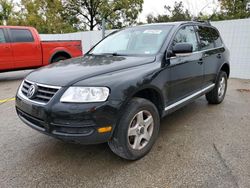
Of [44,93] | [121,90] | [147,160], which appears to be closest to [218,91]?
[147,160]

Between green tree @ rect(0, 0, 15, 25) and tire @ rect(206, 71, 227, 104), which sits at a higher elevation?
green tree @ rect(0, 0, 15, 25)

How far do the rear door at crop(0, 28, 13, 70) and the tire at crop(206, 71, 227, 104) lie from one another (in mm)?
6303

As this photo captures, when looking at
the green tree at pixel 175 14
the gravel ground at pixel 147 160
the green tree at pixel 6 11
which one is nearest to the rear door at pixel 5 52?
the gravel ground at pixel 147 160

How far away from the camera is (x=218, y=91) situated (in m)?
4.75

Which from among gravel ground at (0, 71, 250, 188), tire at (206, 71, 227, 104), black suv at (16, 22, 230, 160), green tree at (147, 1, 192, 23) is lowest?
gravel ground at (0, 71, 250, 188)

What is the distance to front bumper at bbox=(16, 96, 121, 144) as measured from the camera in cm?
215

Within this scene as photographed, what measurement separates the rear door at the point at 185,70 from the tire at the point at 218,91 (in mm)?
900

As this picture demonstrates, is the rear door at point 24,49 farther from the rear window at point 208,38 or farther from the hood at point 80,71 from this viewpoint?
the rear window at point 208,38

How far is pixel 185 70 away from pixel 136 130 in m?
1.34

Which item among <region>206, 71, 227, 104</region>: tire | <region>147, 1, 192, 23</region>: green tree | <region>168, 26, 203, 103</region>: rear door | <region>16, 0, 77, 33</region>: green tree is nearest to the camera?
<region>168, 26, 203, 103</region>: rear door

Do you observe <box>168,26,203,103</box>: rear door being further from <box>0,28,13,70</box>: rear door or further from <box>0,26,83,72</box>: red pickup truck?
<box>0,28,13,70</box>: rear door

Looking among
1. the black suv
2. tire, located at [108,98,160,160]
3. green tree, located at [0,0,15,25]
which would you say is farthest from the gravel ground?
green tree, located at [0,0,15,25]

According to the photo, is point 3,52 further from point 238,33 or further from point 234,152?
point 238,33

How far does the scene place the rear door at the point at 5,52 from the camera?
7.19 metres
